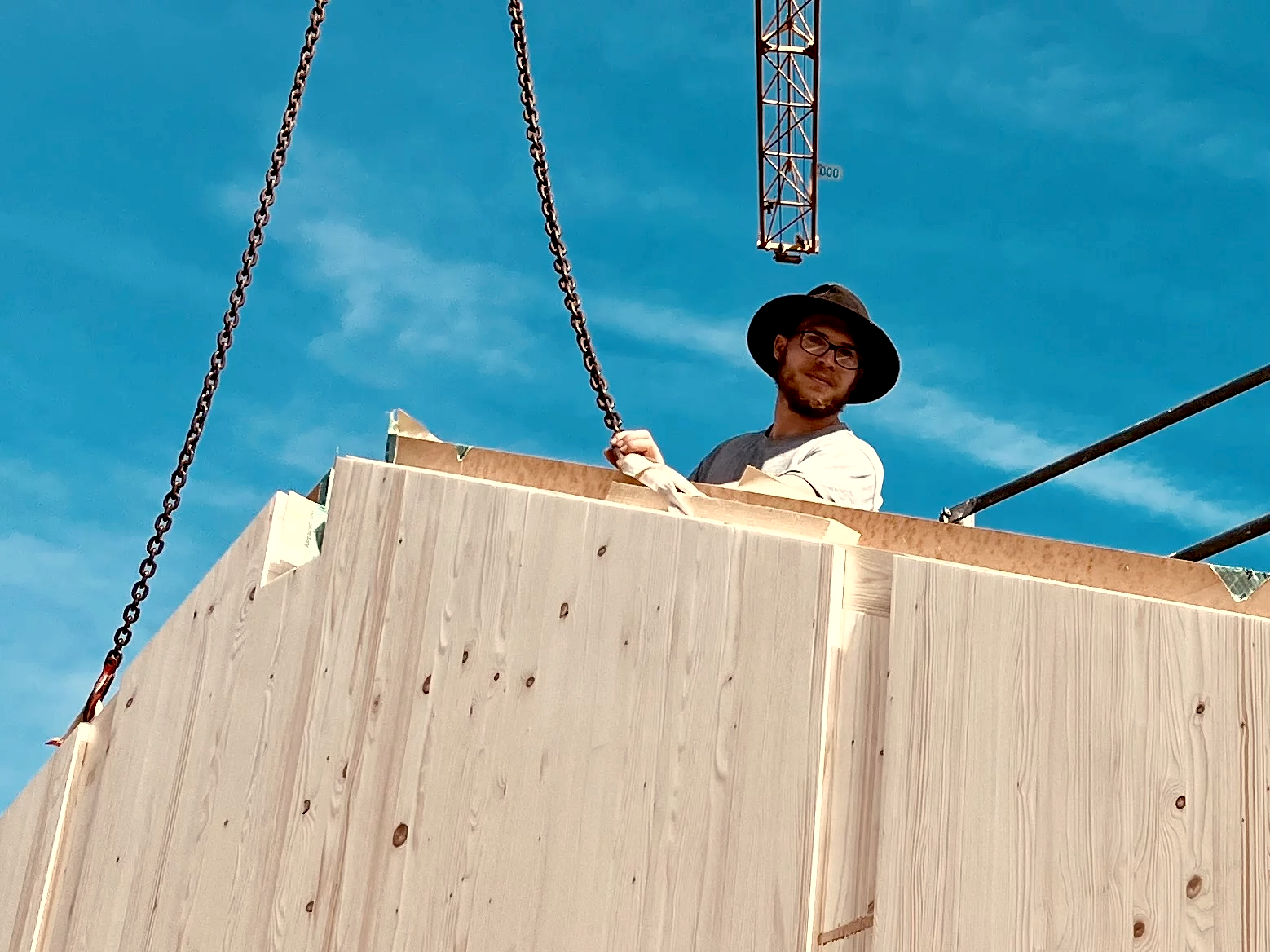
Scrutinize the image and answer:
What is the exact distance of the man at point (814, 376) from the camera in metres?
5.21

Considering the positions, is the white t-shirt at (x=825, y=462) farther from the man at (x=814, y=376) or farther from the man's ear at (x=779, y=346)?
the man's ear at (x=779, y=346)

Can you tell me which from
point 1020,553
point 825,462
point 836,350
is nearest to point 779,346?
point 836,350

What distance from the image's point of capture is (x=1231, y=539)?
5531 mm

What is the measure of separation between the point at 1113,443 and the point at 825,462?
7.83ft

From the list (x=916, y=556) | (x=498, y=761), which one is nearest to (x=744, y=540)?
(x=916, y=556)

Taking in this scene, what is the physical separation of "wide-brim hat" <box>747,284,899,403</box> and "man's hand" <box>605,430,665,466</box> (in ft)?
5.00

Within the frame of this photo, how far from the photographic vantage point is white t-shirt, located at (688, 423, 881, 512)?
16.1ft

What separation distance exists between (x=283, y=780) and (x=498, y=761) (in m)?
0.56

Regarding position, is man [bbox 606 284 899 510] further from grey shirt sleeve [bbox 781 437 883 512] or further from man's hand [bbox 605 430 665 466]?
man's hand [bbox 605 430 665 466]

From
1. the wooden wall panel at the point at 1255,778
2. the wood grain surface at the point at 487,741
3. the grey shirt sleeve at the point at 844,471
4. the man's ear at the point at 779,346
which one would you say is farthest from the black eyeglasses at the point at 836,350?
the wooden wall panel at the point at 1255,778

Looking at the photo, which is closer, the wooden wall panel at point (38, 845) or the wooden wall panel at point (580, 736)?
the wooden wall panel at point (580, 736)

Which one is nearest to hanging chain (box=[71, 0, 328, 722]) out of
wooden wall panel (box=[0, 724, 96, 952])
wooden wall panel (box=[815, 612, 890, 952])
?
wooden wall panel (box=[0, 724, 96, 952])

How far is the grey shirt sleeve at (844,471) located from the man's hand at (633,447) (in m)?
0.83

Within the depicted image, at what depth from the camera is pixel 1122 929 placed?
277 cm
